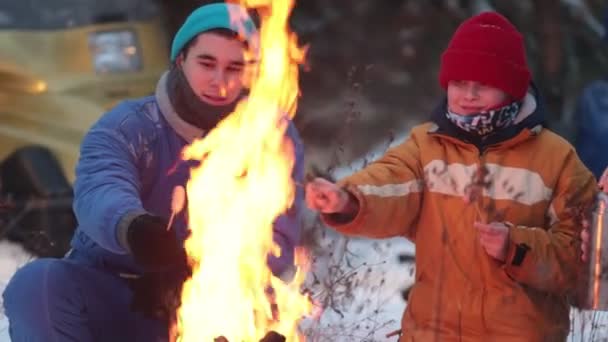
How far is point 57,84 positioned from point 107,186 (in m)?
3.91

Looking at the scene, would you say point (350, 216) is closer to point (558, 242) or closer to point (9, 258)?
point (558, 242)

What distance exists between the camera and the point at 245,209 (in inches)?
179

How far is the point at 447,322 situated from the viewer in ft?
15.1

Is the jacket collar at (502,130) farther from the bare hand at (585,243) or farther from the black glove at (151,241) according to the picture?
the black glove at (151,241)

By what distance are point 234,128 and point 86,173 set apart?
480 mm

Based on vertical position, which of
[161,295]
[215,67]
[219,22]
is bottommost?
[161,295]

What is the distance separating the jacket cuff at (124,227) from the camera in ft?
14.1

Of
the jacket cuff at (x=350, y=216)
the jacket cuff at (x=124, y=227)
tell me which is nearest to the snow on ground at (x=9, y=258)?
the jacket cuff at (x=124, y=227)

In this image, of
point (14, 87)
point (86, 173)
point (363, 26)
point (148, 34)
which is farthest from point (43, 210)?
point (363, 26)

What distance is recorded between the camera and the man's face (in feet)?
15.6

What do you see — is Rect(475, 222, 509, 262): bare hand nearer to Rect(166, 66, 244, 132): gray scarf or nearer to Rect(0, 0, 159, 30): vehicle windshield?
Rect(166, 66, 244, 132): gray scarf

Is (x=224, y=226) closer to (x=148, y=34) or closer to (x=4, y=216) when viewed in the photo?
(x=4, y=216)

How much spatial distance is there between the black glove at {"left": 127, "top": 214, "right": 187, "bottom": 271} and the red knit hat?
1.01m

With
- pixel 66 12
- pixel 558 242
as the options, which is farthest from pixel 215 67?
pixel 66 12
